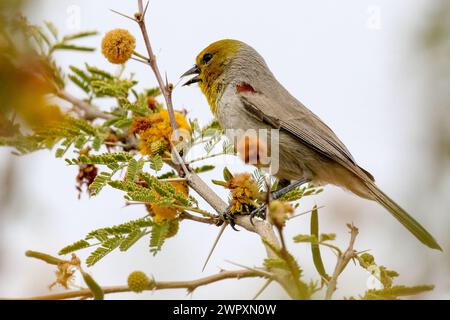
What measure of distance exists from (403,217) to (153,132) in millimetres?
1618

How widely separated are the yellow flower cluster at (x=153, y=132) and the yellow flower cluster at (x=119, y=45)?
33 cm

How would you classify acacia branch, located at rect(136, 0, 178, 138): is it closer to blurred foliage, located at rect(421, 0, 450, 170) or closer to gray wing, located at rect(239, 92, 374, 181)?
blurred foliage, located at rect(421, 0, 450, 170)

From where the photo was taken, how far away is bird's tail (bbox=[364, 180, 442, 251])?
2900mm

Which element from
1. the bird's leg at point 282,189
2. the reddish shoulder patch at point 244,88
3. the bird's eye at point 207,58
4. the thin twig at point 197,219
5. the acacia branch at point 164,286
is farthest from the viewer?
the bird's eye at point 207,58

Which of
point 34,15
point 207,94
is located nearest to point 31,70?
point 34,15

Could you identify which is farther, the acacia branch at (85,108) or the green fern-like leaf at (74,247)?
the acacia branch at (85,108)

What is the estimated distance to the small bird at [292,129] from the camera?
14.8ft

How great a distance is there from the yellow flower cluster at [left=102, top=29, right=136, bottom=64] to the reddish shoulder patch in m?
1.79

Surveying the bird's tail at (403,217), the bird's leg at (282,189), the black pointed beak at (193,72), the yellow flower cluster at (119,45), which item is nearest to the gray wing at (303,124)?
the bird's tail at (403,217)

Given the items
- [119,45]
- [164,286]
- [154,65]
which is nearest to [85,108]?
[119,45]

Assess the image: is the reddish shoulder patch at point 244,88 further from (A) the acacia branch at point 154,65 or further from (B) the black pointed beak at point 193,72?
(A) the acacia branch at point 154,65

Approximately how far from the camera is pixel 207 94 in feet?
16.8

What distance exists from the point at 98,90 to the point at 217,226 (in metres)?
1.41
